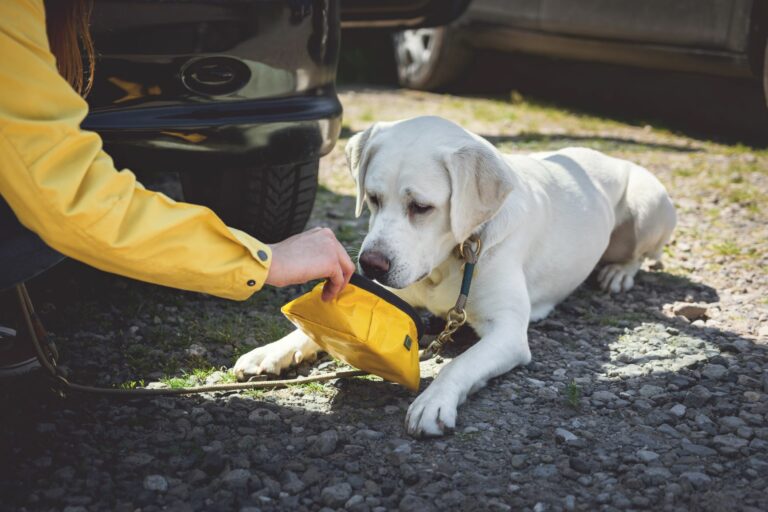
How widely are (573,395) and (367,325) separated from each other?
2.38 ft

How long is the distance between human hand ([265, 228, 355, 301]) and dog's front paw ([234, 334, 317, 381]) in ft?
2.00

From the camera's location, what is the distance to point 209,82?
9.67 feet

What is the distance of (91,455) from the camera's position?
94.0 inches

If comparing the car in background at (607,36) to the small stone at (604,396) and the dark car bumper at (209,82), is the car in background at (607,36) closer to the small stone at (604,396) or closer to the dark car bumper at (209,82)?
the dark car bumper at (209,82)

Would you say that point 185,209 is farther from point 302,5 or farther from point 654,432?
point 654,432

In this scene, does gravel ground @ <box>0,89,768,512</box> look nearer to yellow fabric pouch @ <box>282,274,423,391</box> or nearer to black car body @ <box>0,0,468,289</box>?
yellow fabric pouch @ <box>282,274,423,391</box>

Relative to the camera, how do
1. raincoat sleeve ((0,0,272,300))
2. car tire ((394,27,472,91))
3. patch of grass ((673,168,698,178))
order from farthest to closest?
1. car tire ((394,27,472,91))
2. patch of grass ((673,168,698,178))
3. raincoat sleeve ((0,0,272,300))

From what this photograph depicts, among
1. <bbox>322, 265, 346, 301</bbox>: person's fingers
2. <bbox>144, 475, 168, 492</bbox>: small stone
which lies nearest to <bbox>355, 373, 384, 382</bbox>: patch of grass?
<bbox>322, 265, 346, 301</bbox>: person's fingers

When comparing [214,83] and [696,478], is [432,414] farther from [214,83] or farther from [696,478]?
[214,83]

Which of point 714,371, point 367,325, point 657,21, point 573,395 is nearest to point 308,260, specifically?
point 367,325

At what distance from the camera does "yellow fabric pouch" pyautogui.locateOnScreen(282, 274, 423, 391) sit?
258 cm

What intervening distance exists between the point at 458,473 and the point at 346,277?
63 centimetres

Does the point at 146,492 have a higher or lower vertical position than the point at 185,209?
lower

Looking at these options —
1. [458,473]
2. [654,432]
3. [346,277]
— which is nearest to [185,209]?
[346,277]
